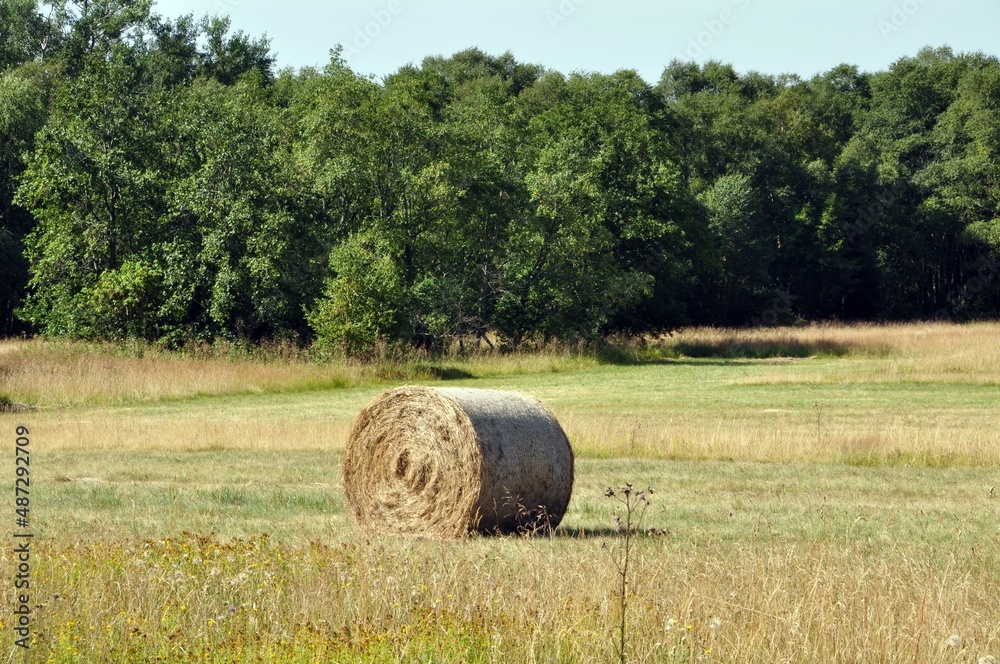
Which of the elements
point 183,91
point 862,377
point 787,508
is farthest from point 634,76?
point 787,508

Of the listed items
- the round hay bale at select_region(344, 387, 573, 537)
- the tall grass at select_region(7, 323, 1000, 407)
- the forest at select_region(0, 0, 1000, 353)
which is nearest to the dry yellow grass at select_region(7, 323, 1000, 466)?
the tall grass at select_region(7, 323, 1000, 407)

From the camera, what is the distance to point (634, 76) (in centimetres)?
7306

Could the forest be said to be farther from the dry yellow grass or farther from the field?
the field

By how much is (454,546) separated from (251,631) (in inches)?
152

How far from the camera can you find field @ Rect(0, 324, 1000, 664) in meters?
7.18

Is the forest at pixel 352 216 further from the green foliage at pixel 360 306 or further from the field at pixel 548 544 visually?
the field at pixel 548 544

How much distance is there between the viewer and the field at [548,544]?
23.5 feet

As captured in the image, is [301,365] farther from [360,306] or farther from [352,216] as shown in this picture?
[352,216]

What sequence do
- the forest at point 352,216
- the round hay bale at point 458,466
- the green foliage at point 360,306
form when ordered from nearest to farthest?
1. the round hay bale at point 458,466
2. the green foliage at point 360,306
3. the forest at point 352,216

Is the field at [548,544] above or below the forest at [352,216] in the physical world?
below

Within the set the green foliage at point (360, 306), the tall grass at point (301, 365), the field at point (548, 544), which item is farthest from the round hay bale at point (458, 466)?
the green foliage at point (360, 306)

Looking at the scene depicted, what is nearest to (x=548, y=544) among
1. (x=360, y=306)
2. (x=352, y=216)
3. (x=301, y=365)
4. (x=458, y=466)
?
(x=458, y=466)

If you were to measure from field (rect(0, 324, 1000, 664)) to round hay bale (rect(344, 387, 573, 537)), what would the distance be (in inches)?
17.5

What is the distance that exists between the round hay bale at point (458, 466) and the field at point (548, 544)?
1.46 ft
